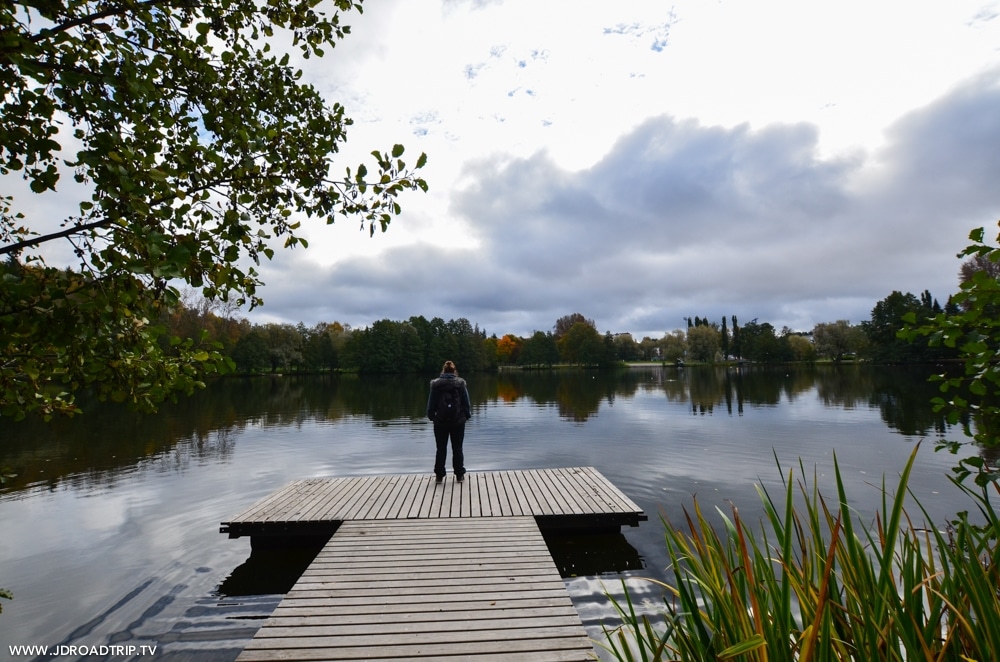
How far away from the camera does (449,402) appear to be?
8.94 metres

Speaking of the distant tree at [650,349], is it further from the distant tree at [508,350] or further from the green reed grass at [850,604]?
the green reed grass at [850,604]

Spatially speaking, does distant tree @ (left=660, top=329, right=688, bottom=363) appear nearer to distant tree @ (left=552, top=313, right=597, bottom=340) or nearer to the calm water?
distant tree @ (left=552, top=313, right=597, bottom=340)

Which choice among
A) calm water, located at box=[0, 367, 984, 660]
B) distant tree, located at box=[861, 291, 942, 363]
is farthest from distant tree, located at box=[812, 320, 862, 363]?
calm water, located at box=[0, 367, 984, 660]

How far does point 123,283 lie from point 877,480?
13.6 m

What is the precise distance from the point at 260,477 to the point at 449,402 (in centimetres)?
635

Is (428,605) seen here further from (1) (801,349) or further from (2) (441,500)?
(1) (801,349)

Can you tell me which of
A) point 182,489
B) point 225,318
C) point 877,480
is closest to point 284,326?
point 225,318

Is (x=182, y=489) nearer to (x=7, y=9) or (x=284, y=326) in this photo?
(x=7, y=9)

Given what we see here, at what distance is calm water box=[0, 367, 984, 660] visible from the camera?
6070mm

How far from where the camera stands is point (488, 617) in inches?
172

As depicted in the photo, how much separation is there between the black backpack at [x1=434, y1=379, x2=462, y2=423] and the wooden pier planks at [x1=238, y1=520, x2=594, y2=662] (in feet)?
8.61

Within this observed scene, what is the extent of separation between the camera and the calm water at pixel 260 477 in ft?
19.9

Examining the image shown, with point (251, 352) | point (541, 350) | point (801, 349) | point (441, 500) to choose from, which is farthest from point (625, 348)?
point (441, 500)

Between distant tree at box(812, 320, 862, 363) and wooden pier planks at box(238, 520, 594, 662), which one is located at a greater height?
distant tree at box(812, 320, 862, 363)
